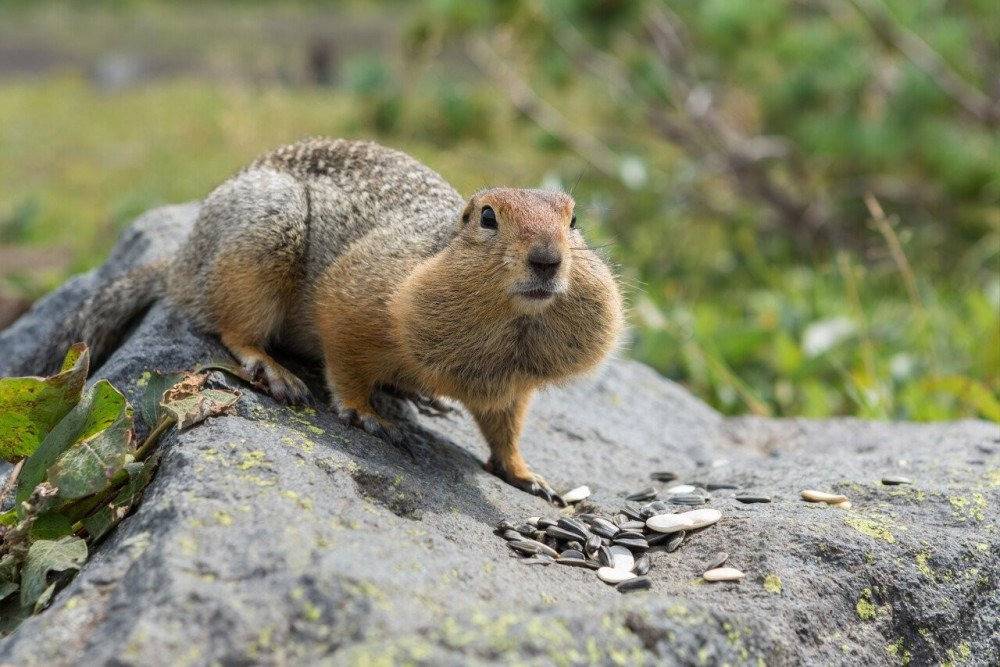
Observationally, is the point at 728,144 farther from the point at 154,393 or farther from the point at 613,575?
the point at 154,393

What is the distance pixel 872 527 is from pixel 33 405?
8.58ft

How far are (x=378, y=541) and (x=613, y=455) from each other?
2.10 m

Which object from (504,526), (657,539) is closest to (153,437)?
(504,526)

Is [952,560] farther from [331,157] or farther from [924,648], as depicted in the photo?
[331,157]

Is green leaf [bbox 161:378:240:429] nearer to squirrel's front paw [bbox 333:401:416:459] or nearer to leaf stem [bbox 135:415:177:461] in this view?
leaf stem [bbox 135:415:177:461]

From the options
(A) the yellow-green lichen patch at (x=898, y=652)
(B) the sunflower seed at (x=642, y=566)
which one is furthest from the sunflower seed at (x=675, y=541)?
(A) the yellow-green lichen patch at (x=898, y=652)

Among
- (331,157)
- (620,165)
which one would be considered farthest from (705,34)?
(331,157)

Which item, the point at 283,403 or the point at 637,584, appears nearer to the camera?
the point at 637,584

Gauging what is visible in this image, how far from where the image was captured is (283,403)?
3.72m

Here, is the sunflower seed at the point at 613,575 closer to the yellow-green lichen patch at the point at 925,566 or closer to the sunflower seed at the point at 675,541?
the sunflower seed at the point at 675,541

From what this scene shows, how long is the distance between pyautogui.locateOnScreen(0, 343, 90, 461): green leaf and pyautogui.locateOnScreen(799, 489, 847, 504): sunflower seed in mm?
2432

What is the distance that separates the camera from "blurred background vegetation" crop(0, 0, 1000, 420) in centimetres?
686

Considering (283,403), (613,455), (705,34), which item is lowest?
(613,455)

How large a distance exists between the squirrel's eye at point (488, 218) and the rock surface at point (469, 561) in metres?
0.83
